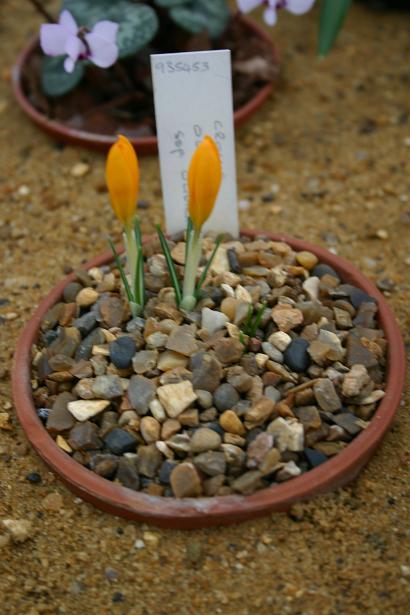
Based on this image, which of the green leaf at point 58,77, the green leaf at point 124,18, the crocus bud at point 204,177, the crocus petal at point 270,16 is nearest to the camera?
the crocus bud at point 204,177

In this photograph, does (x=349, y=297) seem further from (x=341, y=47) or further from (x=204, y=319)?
(x=341, y=47)

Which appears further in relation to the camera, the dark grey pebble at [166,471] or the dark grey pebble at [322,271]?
the dark grey pebble at [322,271]

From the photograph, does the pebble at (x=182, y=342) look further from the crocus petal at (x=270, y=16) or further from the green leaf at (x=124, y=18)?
the green leaf at (x=124, y=18)

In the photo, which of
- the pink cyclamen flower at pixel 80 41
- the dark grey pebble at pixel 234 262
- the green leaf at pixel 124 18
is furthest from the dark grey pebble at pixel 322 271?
the green leaf at pixel 124 18

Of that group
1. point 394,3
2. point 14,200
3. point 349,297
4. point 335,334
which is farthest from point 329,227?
point 394,3

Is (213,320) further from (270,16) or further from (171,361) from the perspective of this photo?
(270,16)

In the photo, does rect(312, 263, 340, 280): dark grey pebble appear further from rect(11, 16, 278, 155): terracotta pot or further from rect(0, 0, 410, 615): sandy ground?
rect(11, 16, 278, 155): terracotta pot

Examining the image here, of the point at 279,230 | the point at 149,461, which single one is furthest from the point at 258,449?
the point at 279,230
